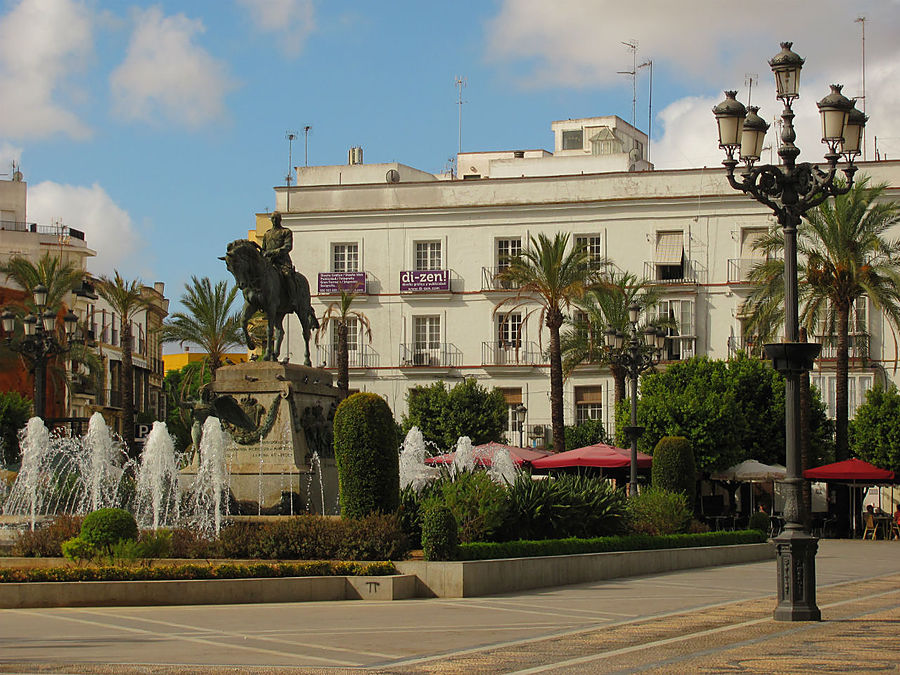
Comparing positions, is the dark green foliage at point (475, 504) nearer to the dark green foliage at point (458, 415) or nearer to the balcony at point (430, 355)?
the dark green foliage at point (458, 415)

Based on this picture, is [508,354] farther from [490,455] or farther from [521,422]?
[490,455]

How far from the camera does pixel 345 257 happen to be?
55.5 meters

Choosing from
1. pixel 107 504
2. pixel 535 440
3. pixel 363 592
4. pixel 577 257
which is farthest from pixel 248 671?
pixel 535 440

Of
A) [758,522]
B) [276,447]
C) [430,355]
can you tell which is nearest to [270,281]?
[276,447]

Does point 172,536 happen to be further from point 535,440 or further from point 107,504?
point 535,440

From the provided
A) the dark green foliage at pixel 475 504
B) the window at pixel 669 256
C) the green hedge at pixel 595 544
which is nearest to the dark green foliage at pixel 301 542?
the green hedge at pixel 595 544

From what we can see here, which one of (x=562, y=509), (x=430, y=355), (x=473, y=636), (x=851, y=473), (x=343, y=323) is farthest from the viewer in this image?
(x=430, y=355)

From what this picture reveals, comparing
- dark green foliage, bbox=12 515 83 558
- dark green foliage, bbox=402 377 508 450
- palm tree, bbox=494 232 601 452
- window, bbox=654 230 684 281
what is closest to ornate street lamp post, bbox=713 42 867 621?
dark green foliage, bbox=12 515 83 558

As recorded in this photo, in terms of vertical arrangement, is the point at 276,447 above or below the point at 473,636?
above

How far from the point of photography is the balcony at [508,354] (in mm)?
52938

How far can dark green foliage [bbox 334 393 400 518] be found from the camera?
742 inches

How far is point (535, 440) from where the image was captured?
2041 inches

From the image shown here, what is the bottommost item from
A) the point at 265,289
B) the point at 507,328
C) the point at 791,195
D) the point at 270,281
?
the point at 265,289

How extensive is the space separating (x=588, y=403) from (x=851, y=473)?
1556 cm
